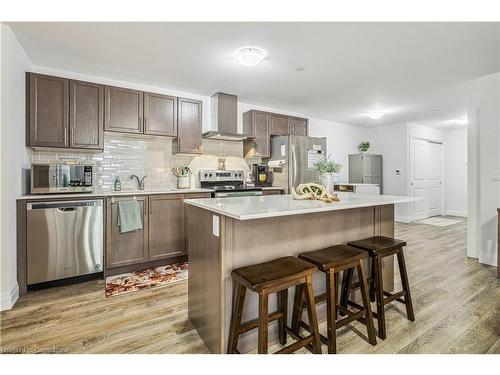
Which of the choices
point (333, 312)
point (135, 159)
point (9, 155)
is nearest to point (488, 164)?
point (333, 312)

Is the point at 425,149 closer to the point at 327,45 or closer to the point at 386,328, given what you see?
the point at 327,45

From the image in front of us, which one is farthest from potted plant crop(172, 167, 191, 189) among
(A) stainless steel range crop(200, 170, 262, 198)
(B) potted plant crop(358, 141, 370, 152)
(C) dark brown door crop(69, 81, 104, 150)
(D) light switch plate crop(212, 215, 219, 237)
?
(B) potted plant crop(358, 141, 370, 152)

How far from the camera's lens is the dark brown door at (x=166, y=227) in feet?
10.8

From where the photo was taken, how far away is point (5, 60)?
2287mm

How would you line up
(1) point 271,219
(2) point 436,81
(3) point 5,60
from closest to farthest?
(1) point 271,219 → (3) point 5,60 → (2) point 436,81

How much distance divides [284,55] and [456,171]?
22.9 ft

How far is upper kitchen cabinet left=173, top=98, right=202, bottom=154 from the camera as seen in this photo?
3.80 meters

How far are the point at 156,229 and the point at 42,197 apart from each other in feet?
3.99

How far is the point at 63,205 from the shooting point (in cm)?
274

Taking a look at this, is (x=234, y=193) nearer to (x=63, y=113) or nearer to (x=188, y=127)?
(x=188, y=127)

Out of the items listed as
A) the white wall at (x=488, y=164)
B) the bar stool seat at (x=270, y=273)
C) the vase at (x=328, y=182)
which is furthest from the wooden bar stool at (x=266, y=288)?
the white wall at (x=488, y=164)

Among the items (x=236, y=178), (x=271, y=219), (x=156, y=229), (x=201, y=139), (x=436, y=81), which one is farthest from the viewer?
(x=236, y=178)

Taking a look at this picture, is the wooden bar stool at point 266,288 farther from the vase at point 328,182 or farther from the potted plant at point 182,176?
the potted plant at point 182,176
